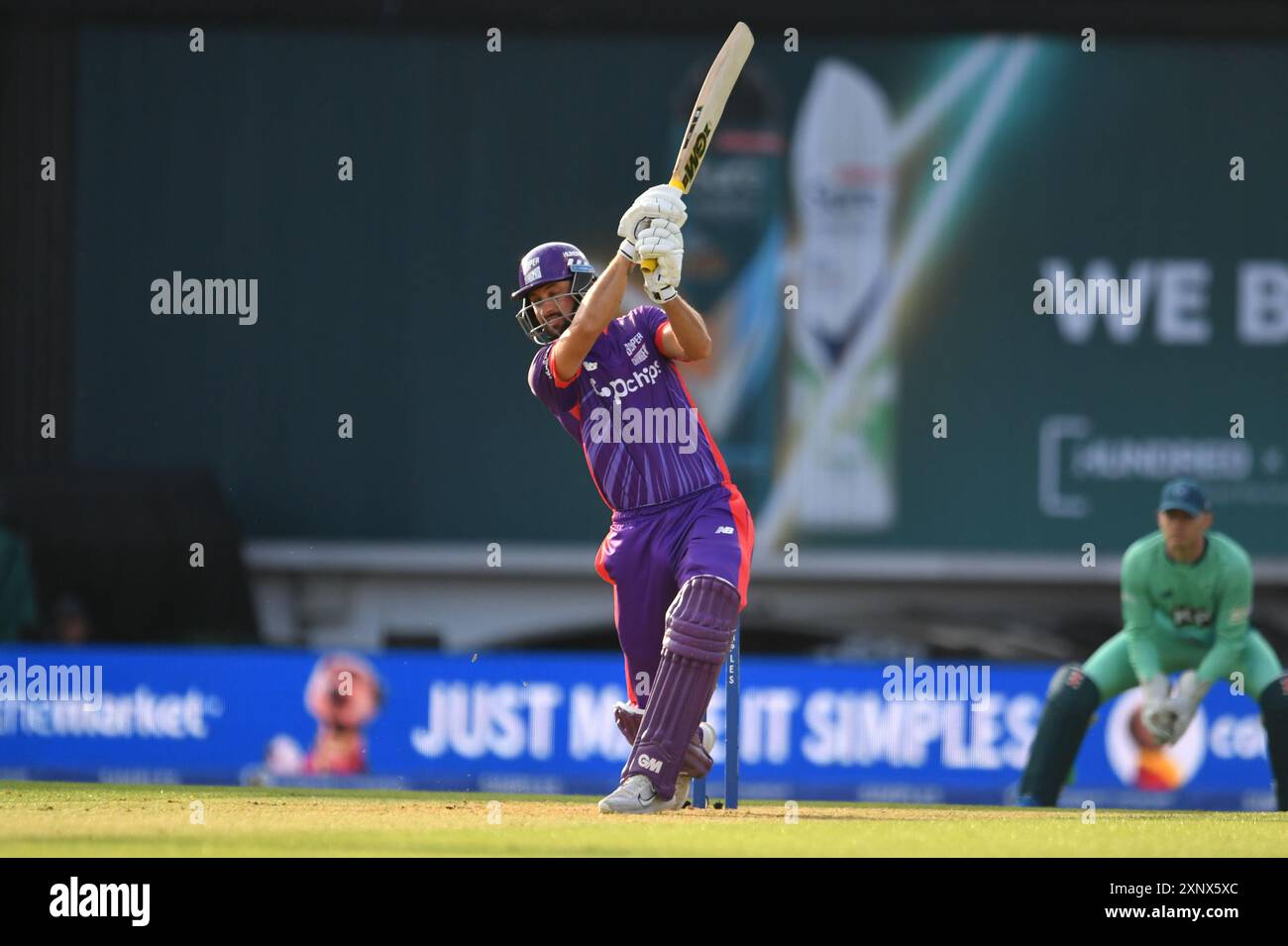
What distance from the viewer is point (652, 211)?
22.7ft

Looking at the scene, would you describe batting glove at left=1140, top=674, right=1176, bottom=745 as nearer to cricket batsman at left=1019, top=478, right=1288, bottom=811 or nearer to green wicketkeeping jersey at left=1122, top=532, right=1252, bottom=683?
cricket batsman at left=1019, top=478, right=1288, bottom=811

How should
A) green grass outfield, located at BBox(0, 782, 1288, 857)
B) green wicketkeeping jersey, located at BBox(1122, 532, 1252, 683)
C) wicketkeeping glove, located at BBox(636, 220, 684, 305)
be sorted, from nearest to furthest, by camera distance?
green grass outfield, located at BBox(0, 782, 1288, 857)
wicketkeeping glove, located at BBox(636, 220, 684, 305)
green wicketkeeping jersey, located at BBox(1122, 532, 1252, 683)

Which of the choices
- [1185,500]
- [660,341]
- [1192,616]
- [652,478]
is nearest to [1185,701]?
[1192,616]

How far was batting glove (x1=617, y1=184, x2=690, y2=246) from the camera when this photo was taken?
22.6ft

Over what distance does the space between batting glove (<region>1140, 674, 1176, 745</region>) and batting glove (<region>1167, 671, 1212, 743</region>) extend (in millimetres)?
17

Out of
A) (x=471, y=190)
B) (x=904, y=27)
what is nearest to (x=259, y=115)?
(x=471, y=190)

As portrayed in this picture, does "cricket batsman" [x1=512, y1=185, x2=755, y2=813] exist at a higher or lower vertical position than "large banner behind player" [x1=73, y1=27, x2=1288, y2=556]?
lower

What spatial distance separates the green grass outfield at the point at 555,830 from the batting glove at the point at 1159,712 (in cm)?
119

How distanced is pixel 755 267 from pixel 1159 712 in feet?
26.6

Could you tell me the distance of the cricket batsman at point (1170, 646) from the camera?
372 inches

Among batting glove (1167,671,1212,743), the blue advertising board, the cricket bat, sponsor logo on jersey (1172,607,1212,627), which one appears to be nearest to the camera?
the cricket bat

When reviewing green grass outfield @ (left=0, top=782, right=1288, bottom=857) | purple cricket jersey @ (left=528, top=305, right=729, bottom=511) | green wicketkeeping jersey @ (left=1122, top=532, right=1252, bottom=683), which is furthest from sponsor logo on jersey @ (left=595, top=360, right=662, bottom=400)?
green wicketkeeping jersey @ (left=1122, top=532, right=1252, bottom=683)

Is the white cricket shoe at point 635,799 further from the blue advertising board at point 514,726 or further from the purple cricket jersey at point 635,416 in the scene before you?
the blue advertising board at point 514,726

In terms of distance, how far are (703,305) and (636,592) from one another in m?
9.78
